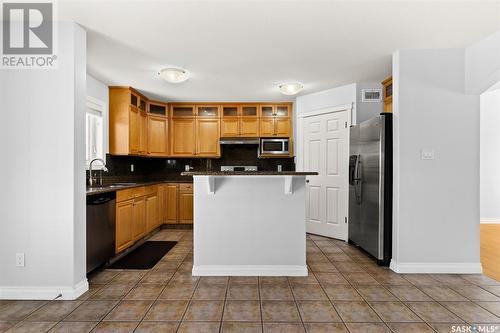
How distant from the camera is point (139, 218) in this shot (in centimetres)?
439

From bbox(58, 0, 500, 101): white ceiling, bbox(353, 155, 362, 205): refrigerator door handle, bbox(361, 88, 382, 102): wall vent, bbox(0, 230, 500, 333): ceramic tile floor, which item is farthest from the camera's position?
bbox(361, 88, 382, 102): wall vent

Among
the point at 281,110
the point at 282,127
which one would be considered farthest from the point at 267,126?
the point at 281,110

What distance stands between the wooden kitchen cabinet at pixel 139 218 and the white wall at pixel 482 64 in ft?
14.6

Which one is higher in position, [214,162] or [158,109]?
[158,109]

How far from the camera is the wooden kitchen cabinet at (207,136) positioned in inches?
229

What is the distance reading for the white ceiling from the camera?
237 centimetres

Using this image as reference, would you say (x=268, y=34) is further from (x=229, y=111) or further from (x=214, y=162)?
(x=214, y=162)

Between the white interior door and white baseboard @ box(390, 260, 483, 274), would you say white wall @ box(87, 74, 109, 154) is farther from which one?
white baseboard @ box(390, 260, 483, 274)

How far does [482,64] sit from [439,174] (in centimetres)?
119

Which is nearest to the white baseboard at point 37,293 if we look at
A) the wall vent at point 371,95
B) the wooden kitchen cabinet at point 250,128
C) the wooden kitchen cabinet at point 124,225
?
the wooden kitchen cabinet at point 124,225

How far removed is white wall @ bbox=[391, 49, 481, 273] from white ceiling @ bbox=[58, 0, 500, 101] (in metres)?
0.49

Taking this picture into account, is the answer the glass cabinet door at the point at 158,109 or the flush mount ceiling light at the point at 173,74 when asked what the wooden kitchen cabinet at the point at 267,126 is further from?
the flush mount ceiling light at the point at 173,74

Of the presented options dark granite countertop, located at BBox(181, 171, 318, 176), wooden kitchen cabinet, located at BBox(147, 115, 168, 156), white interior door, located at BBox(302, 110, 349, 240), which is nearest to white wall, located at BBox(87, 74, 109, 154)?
wooden kitchen cabinet, located at BBox(147, 115, 168, 156)

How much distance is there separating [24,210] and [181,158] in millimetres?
3645
